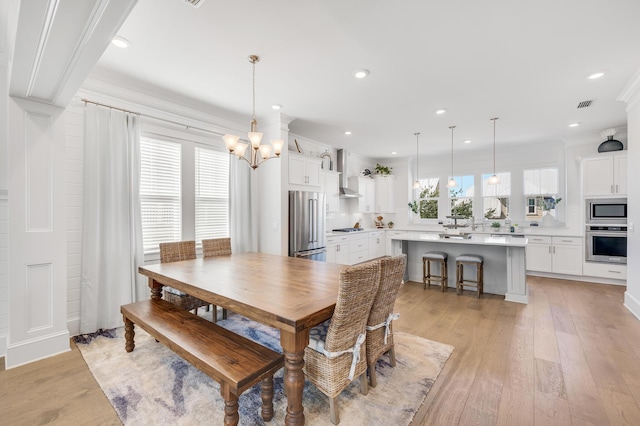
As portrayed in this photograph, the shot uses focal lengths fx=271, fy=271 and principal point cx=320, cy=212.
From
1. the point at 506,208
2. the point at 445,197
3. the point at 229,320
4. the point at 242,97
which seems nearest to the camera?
the point at 229,320

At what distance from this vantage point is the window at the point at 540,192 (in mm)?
5863

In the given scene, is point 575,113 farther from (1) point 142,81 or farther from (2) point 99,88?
(2) point 99,88

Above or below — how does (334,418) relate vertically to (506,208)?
below

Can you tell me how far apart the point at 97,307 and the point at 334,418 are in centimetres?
284

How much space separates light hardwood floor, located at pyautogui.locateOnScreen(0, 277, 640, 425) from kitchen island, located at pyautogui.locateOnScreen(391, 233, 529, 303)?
19.7 inches

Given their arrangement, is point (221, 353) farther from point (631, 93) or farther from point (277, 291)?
point (631, 93)

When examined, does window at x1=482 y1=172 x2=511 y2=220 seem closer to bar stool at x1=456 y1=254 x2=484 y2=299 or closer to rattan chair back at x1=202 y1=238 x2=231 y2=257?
bar stool at x1=456 y1=254 x2=484 y2=299

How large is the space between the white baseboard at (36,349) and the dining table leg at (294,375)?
245cm

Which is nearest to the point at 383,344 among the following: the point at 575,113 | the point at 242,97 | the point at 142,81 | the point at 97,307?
the point at 97,307

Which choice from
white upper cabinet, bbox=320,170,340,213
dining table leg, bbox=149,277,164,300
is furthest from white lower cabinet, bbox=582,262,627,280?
dining table leg, bbox=149,277,164,300

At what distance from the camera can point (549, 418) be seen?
174 cm

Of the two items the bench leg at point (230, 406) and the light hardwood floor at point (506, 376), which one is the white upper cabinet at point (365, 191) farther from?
the bench leg at point (230, 406)

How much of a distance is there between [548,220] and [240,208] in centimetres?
642

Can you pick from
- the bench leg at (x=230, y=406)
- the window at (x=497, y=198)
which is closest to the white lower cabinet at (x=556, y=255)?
the window at (x=497, y=198)
